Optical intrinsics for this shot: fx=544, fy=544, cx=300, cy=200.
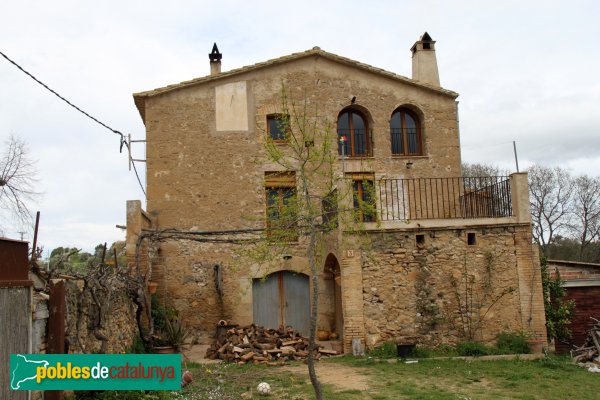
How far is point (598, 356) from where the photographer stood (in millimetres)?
11625

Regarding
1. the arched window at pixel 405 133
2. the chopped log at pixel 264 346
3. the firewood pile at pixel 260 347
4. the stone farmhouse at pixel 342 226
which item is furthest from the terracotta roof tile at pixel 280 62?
the chopped log at pixel 264 346

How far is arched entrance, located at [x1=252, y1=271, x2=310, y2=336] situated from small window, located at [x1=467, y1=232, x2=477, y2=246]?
15.8 ft

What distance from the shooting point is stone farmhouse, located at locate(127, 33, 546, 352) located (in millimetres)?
12430

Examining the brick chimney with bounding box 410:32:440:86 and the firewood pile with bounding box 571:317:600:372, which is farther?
the brick chimney with bounding box 410:32:440:86

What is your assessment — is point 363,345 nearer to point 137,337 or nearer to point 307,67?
point 137,337

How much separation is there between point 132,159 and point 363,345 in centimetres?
840

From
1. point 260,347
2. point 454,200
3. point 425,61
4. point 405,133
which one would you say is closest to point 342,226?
point 260,347

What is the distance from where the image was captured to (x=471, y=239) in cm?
1278

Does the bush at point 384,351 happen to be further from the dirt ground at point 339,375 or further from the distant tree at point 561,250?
the distant tree at point 561,250

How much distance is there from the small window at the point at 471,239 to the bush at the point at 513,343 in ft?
7.07

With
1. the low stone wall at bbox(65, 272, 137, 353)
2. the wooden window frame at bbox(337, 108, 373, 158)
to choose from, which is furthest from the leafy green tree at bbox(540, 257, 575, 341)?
the low stone wall at bbox(65, 272, 137, 353)

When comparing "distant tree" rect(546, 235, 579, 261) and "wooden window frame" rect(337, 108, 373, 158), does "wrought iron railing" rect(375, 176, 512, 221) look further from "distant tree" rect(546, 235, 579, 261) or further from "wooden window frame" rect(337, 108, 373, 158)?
"distant tree" rect(546, 235, 579, 261)

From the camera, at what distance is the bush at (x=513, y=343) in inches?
478

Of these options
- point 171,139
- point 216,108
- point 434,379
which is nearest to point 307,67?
point 216,108
